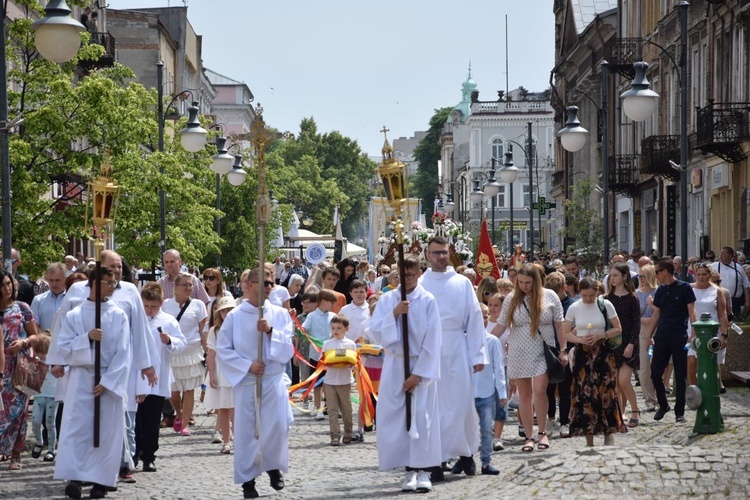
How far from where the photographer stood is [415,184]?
527ft

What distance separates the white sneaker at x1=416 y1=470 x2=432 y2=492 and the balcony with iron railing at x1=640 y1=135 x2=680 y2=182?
28818mm

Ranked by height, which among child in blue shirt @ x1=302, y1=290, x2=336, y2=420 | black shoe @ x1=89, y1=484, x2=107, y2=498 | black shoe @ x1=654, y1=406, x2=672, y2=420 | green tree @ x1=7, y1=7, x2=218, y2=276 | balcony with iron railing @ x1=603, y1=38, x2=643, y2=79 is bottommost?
black shoe @ x1=89, y1=484, x2=107, y2=498

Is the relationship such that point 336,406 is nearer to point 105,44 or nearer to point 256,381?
point 256,381

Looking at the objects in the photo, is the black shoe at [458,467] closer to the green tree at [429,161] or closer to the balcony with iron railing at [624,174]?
the balcony with iron railing at [624,174]

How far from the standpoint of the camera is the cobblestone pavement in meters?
10.9

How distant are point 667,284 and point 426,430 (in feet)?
18.1

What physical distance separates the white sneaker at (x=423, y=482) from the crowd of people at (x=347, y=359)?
0.5 inches

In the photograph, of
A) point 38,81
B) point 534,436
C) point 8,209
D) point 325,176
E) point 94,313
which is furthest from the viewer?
point 325,176

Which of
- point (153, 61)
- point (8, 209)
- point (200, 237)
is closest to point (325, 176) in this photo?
point (153, 61)

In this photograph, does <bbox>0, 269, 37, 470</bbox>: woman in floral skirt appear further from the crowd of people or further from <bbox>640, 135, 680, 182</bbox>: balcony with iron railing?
<bbox>640, 135, 680, 182</bbox>: balcony with iron railing

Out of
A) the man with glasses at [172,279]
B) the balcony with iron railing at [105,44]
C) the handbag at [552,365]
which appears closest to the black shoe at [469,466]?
the handbag at [552,365]

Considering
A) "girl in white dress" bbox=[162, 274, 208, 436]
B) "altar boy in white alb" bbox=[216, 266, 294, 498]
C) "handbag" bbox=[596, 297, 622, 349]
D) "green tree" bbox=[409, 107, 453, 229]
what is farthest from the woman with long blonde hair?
"green tree" bbox=[409, 107, 453, 229]

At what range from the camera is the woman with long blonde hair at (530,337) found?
47.3 feet

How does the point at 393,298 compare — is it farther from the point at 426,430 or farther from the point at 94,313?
the point at 94,313
